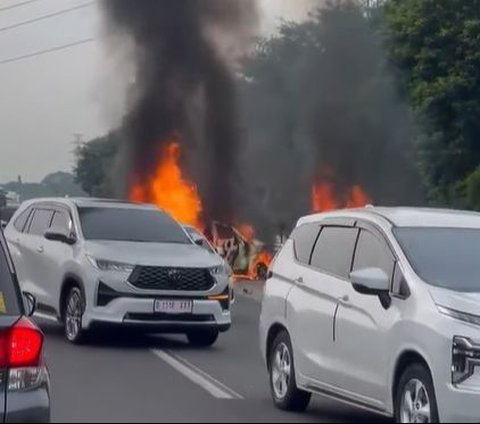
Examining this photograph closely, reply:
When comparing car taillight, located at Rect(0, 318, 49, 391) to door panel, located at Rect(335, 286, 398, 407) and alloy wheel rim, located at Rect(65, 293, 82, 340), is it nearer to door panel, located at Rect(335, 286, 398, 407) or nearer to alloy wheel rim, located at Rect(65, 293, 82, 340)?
door panel, located at Rect(335, 286, 398, 407)

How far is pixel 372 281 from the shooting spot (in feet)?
34.9

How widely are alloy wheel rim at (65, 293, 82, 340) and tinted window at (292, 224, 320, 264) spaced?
5.61m

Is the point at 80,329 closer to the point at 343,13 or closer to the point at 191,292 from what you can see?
the point at 191,292

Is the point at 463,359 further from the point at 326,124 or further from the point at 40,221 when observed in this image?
the point at 326,124

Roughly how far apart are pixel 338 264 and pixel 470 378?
7.55 feet

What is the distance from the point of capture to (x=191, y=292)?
18.1 metres

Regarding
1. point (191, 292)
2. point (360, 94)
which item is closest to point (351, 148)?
point (360, 94)

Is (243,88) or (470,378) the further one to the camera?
(243,88)

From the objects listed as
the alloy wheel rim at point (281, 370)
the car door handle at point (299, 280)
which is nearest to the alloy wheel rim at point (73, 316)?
the alloy wheel rim at point (281, 370)

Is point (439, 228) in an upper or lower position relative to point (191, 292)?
upper

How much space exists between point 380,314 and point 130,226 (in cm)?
880

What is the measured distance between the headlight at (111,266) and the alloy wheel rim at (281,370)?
5445 millimetres

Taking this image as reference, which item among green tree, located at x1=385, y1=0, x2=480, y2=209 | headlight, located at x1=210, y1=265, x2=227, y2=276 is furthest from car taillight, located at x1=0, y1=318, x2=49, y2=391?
green tree, located at x1=385, y1=0, x2=480, y2=209

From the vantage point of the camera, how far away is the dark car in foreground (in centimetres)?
807
